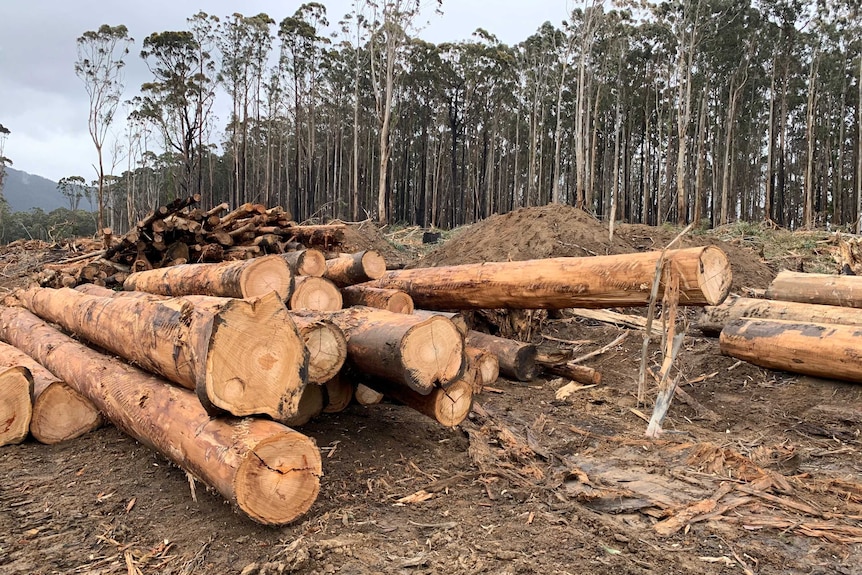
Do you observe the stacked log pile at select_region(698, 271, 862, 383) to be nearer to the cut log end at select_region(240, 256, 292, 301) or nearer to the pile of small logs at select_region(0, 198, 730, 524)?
the pile of small logs at select_region(0, 198, 730, 524)

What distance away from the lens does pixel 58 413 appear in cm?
407

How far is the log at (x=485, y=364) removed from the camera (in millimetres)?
5932

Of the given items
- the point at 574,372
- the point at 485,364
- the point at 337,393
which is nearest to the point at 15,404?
the point at 337,393

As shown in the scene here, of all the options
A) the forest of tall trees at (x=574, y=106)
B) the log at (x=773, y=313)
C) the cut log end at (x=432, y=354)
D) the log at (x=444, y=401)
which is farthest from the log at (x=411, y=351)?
the forest of tall trees at (x=574, y=106)

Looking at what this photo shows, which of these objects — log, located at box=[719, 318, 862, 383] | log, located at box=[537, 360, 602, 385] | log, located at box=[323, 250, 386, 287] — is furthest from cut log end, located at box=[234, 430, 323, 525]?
log, located at box=[719, 318, 862, 383]

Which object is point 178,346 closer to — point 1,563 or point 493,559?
point 1,563

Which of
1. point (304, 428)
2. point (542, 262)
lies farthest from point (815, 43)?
point (304, 428)

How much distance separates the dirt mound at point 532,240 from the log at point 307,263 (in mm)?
4335

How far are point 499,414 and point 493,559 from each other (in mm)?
2489

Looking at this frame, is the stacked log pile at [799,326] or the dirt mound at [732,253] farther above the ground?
the dirt mound at [732,253]

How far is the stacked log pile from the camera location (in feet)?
16.4

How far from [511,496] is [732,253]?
32.9 feet

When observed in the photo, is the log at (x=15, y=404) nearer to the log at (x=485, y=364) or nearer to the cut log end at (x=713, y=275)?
the log at (x=485, y=364)

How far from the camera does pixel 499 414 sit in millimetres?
4895
